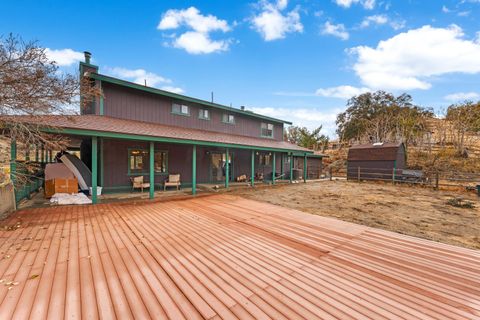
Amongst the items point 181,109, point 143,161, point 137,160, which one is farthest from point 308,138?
point 137,160

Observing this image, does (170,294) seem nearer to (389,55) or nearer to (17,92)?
(17,92)

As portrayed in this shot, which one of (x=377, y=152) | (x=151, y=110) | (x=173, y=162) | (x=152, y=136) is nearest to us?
(x=152, y=136)

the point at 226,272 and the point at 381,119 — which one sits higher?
the point at 381,119

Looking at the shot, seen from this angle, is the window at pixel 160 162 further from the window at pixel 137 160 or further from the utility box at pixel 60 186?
the utility box at pixel 60 186

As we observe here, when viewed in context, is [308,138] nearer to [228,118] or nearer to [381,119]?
[381,119]

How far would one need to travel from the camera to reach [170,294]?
2.33 metres

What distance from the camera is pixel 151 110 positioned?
35.6 ft

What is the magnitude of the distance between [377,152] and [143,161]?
1726 cm

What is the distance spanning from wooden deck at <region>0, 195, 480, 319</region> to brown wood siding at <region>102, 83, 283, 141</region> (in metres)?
6.28

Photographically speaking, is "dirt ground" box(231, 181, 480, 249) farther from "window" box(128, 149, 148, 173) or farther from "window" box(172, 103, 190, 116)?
"window" box(172, 103, 190, 116)

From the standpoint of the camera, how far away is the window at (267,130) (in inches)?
650

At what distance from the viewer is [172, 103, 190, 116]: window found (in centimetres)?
1163

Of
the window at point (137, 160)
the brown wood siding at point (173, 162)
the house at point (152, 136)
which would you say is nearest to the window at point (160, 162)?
the house at point (152, 136)

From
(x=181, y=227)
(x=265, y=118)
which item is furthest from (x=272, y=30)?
(x=181, y=227)
